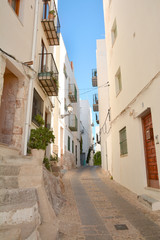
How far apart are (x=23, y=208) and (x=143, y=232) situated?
1.97m

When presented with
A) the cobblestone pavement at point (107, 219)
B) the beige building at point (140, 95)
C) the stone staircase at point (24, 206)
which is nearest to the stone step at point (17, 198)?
the stone staircase at point (24, 206)

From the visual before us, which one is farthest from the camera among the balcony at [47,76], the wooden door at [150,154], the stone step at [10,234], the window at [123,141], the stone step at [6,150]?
the balcony at [47,76]

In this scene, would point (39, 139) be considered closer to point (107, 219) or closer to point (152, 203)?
point (107, 219)

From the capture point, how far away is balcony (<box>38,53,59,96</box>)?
7691 millimetres

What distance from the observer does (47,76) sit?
762 centimetres

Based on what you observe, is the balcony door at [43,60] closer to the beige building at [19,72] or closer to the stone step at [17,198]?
the beige building at [19,72]

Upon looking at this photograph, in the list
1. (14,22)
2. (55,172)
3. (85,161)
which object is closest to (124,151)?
(55,172)

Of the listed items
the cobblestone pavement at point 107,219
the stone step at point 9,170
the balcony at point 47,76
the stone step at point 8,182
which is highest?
the balcony at point 47,76

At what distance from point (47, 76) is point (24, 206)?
5.95m

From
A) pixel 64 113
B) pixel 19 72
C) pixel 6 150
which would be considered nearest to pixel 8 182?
pixel 6 150

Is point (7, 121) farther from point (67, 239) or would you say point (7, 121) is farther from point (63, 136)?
point (63, 136)

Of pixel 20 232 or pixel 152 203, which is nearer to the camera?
pixel 20 232

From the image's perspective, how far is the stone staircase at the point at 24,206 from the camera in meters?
2.19

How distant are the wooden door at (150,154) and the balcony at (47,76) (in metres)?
4.33
